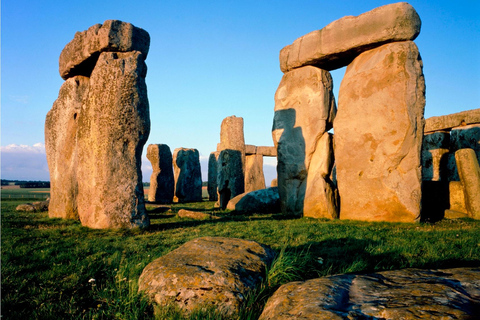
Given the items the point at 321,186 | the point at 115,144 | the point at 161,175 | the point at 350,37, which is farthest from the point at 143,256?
the point at 161,175

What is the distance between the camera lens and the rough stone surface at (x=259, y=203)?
10.5 m

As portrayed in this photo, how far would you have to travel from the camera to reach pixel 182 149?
18672 millimetres

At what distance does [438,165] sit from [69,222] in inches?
442

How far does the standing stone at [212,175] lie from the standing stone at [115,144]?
13.4 m

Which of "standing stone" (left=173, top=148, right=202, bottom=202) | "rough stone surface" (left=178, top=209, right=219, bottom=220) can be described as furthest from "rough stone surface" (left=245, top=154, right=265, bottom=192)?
"rough stone surface" (left=178, top=209, right=219, bottom=220)

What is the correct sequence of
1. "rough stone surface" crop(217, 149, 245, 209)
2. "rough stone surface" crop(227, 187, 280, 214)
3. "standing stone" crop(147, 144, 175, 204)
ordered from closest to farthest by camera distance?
"rough stone surface" crop(227, 187, 280, 214)
"rough stone surface" crop(217, 149, 245, 209)
"standing stone" crop(147, 144, 175, 204)

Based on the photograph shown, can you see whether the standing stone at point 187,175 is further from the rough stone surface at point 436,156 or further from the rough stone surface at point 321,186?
the rough stone surface at point 436,156

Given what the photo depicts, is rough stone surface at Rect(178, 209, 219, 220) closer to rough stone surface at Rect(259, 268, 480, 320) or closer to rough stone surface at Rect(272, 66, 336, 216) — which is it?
rough stone surface at Rect(272, 66, 336, 216)

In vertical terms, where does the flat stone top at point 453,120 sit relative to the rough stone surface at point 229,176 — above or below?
above

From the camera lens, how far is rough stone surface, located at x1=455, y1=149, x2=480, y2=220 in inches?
311

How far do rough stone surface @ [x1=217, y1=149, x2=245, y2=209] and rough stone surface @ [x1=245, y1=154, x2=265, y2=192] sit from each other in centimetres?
482

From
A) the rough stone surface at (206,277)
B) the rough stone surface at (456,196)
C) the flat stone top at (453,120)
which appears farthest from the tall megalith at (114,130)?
the flat stone top at (453,120)

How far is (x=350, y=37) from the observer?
8.35 meters

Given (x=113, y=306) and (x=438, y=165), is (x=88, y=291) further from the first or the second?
(x=438, y=165)
